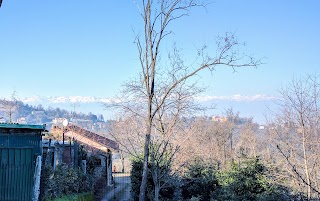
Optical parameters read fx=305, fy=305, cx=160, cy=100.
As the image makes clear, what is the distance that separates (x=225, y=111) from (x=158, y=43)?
29.5 meters

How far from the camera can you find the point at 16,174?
31.9ft

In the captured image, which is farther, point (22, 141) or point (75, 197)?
point (75, 197)

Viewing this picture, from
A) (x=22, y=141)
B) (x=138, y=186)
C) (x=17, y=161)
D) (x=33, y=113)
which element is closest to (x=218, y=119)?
(x=138, y=186)

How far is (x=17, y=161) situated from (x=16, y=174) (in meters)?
0.46

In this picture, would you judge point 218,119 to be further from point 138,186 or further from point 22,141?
point 22,141

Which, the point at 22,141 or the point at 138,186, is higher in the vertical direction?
the point at 22,141

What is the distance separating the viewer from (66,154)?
14562mm

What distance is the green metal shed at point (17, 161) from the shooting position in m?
9.60

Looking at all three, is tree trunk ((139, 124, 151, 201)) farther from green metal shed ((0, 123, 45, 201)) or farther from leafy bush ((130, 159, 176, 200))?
leafy bush ((130, 159, 176, 200))

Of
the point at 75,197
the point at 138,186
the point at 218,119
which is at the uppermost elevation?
the point at 218,119

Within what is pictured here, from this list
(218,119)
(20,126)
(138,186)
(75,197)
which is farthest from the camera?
(218,119)

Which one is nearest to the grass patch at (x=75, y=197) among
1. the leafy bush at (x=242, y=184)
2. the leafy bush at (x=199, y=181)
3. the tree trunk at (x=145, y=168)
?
the tree trunk at (x=145, y=168)

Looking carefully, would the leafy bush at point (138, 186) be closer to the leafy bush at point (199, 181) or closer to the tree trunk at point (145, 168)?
the leafy bush at point (199, 181)

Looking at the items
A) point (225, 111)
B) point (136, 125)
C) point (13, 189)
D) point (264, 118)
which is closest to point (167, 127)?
point (136, 125)
